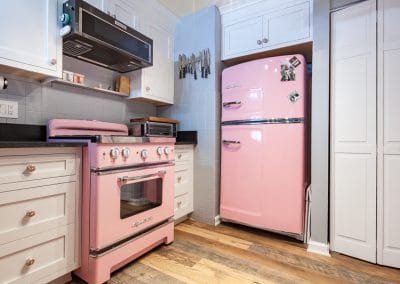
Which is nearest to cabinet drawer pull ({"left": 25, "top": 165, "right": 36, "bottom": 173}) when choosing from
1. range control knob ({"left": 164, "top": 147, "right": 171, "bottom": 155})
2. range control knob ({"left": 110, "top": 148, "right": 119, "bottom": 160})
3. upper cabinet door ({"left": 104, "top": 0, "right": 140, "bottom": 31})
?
range control knob ({"left": 110, "top": 148, "right": 119, "bottom": 160})

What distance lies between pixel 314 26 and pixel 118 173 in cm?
181

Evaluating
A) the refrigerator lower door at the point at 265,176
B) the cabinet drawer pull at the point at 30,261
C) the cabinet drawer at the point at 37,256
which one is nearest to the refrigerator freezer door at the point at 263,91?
the refrigerator lower door at the point at 265,176

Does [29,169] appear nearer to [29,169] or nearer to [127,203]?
[29,169]

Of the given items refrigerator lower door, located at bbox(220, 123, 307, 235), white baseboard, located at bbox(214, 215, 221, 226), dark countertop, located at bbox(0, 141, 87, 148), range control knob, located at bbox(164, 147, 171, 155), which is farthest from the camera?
white baseboard, located at bbox(214, 215, 221, 226)

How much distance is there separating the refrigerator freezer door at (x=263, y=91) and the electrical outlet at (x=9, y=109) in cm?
163

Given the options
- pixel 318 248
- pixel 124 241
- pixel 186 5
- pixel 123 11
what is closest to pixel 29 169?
pixel 124 241

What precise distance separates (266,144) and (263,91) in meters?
0.47

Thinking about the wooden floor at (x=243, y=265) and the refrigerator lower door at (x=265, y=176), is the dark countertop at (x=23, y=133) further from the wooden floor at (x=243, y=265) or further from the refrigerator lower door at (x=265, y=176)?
the refrigerator lower door at (x=265, y=176)

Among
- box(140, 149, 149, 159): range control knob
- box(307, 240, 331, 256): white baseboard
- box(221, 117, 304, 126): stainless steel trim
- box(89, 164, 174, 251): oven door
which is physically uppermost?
box(221, 117, 304, 126): stainless steel trim

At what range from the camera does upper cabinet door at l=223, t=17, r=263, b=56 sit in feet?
6.75

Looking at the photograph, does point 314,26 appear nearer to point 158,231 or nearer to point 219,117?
point 219,117

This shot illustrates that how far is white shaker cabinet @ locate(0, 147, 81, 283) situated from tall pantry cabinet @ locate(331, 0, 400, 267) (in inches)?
70.0

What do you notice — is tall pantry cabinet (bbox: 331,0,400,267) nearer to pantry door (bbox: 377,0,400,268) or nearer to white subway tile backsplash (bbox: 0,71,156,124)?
pantry door (bbox: 377,0,400,268)

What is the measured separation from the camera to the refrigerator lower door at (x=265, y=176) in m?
1.81
